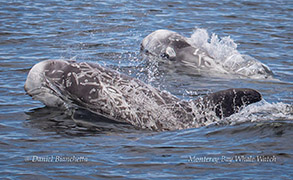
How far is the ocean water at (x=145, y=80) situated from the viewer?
6324 millimetres

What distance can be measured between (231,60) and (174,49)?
1376mm

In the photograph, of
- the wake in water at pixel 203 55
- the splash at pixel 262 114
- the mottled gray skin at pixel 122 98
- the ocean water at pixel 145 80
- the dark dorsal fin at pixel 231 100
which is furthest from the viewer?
the wake in water at pixel 203 55

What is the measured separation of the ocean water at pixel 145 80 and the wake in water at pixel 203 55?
0.22 meters

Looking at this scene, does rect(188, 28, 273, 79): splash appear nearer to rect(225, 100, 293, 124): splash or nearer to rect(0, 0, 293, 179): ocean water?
rect(0, 0, 293, 179): ocean water

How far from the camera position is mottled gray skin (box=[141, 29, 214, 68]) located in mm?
12327

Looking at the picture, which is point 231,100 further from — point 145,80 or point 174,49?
point 174,49

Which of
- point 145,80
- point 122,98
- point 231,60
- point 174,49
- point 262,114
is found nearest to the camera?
point 262,114

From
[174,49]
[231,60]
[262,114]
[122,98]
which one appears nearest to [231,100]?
[262,114]

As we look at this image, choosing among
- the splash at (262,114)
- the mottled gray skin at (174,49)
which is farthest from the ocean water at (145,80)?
the mottled gray skin at (174,49)

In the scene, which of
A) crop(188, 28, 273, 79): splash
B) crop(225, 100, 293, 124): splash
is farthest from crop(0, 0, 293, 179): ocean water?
crop(188, 28, 273, 79): splash

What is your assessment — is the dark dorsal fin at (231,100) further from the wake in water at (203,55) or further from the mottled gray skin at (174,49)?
the mottled gray skin at (174,49)

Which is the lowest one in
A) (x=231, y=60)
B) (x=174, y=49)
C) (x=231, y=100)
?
(x=231, y=60)

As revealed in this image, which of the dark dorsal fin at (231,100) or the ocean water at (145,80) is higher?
the dark dorsal fin at (231,100)

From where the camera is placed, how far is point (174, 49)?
1271 centimetres
